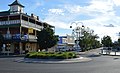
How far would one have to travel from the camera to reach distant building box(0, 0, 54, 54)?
58.7 meters

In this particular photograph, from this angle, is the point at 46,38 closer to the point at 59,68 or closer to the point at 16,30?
the point at 16,30

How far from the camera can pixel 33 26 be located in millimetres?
65500

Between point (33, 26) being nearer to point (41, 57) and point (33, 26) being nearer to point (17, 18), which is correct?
point (17, 18)

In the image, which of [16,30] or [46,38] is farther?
[16,30]

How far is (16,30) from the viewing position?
62469 millimetres

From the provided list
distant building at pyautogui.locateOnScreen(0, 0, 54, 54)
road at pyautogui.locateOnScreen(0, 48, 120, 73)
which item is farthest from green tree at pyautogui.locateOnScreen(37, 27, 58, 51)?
road at pyautogui.locateOnScreen(0, 48, 120, 73)

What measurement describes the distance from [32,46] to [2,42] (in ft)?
39.8

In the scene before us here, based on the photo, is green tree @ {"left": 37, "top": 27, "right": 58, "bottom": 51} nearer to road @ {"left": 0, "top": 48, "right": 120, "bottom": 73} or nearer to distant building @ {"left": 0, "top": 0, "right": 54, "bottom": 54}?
distant building @ {"left": 0, "top": 0, "right": 54, "bottom": 54}

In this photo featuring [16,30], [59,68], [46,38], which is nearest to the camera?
[59,68]

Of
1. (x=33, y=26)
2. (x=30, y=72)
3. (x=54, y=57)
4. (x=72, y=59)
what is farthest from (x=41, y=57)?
(x=33, y=26)

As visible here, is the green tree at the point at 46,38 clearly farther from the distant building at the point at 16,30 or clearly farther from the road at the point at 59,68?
the road at the point at 59,68

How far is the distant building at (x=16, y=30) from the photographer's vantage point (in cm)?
5869

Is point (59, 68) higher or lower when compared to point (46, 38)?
lower

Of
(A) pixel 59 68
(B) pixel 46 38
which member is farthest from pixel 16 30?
(A) pixel 59 68
